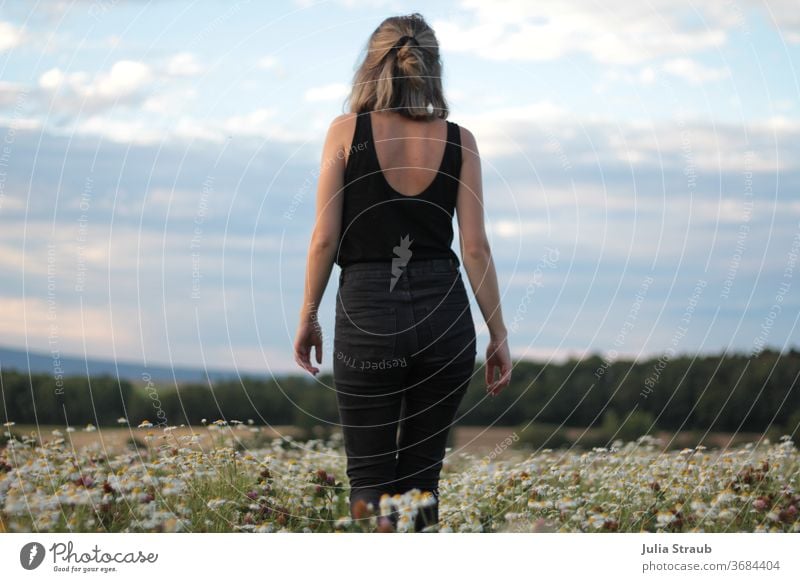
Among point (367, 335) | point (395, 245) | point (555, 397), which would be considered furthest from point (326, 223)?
point (555, 397)

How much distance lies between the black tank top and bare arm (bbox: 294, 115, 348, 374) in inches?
1.7

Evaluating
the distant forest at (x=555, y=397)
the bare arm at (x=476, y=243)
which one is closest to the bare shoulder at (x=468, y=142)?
the bare arm at (x=476, y=243)

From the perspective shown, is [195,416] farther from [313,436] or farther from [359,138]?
[359,138]

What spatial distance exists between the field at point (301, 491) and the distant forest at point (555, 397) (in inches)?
16.3

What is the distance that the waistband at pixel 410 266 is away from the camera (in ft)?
16.3

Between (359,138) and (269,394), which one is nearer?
(359,138)

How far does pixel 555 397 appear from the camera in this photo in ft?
30.4

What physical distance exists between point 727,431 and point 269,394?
13.8ft

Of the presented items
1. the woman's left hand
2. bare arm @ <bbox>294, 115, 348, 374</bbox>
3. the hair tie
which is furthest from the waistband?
the hair tie

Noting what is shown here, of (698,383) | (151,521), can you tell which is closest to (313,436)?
(151,521)

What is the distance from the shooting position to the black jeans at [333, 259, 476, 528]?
16.3 feet

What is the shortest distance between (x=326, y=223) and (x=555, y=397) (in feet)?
15.9
